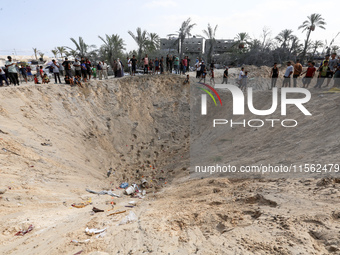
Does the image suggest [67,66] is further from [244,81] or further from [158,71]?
[244,81]

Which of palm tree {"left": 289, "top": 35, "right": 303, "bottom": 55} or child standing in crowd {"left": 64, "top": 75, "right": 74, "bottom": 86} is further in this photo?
palm tree {"left": 289, "top": 35, "right": 303, "bottom": 55}

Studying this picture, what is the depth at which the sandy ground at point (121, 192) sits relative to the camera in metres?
3.08

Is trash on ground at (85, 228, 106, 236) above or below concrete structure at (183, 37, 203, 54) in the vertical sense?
below

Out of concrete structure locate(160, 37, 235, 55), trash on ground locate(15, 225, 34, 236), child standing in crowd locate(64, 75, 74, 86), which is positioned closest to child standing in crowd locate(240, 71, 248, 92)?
child standing in crowd locate(64, 75, 74, 86)

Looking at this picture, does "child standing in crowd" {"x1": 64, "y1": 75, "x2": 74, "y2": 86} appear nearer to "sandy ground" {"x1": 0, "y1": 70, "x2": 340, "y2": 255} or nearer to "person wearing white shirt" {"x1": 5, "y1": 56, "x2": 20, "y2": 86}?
"sandy ground" {"x1": 0, "y1": 70, "x2": 340, "y2": 255}

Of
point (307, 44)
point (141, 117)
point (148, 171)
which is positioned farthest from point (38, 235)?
point (307, 44)

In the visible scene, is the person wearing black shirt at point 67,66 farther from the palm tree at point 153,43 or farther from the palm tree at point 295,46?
the palm tree at point 295,46

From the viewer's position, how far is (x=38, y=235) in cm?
359

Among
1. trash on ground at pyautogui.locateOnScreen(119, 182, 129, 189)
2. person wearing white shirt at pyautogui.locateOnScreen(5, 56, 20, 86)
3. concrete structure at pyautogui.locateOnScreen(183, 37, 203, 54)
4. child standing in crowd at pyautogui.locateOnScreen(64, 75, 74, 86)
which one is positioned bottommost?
trash on ground at pyautogui.locateOnScreen(119, 182, 129, 189)

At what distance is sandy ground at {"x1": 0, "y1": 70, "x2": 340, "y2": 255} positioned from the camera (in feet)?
10.1

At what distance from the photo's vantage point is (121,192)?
723 centimetres

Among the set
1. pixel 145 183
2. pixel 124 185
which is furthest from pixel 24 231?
pixel 145 183

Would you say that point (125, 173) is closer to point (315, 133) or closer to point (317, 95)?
point (315, 133)

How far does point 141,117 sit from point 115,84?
9.26ft
